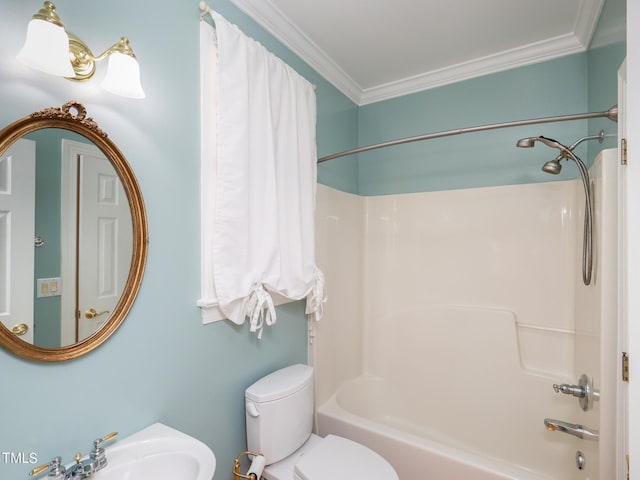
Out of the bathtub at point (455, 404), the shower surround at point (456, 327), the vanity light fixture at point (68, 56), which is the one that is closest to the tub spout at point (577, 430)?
the shower surround at point (456, 327)

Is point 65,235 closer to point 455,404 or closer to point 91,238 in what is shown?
point 91,238

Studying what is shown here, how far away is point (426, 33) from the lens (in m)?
1.88

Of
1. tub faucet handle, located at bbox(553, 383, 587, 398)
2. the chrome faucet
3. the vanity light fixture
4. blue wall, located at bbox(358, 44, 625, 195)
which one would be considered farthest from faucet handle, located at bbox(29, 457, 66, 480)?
blue wall, located at bbox(358, 44, 625, 195)

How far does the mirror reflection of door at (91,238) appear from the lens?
38.9 inches

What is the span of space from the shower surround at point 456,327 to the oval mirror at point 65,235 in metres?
1.16

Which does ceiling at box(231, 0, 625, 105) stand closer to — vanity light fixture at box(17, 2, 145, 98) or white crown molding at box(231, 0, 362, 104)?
white crown molding at box(231, 0, 362, 104)

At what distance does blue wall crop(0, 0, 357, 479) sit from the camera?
88cm

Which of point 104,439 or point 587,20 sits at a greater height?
point 587,20

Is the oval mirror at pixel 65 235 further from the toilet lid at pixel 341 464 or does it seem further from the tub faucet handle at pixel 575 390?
the tub faucet handle at pixel 575 390

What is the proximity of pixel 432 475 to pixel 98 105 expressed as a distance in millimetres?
2122

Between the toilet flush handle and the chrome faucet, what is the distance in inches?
24.3

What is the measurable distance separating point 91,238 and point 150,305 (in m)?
0.30

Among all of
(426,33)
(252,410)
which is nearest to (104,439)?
(252,410)

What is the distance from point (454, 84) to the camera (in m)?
2.28
